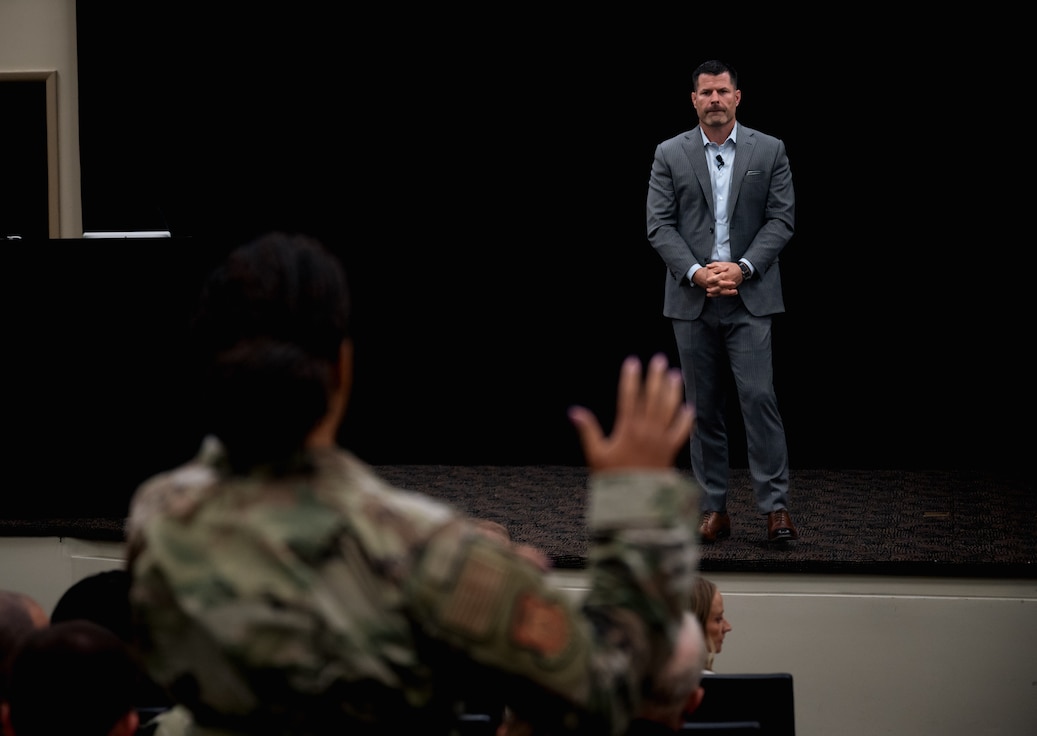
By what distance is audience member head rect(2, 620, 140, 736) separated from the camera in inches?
61.7

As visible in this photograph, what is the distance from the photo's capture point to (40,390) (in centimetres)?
446

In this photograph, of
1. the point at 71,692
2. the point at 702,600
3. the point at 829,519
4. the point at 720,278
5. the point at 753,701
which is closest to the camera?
the point at 71,692

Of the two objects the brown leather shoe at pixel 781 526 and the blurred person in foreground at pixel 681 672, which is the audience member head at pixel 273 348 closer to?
the blurred person in foreground at pixel 681 672

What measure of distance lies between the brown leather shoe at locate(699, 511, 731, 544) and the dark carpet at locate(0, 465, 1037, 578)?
0.15 ft

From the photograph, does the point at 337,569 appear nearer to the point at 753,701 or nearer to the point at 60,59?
the point at 753,701

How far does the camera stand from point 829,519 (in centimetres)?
438

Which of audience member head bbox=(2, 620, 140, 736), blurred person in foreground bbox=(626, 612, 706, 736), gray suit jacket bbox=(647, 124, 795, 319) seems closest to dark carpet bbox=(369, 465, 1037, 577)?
gray suit jacket bbox=(647, 124, 795, 319)

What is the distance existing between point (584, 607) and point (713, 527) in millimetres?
3041

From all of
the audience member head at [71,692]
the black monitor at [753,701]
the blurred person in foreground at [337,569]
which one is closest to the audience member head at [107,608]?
the audience member head at [71,692]

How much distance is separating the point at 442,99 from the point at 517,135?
34cm

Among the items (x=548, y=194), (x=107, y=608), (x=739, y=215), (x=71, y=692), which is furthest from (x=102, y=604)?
(x=548, y=194)

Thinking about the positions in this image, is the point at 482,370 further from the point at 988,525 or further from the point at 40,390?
the point at 988,525

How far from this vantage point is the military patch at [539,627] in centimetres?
97

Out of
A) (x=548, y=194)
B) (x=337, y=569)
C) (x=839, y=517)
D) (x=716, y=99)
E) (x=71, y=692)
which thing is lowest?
(x=839, y=517)
